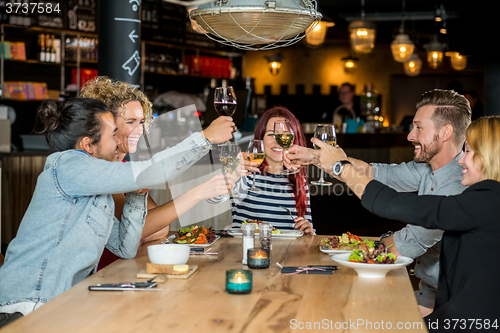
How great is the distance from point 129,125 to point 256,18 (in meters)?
1.01

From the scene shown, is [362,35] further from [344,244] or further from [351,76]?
[351,76]

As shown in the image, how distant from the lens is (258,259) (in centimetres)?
180

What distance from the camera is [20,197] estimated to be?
3854mm

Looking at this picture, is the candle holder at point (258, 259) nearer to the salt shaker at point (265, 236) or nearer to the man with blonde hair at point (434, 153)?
the salt shaker at point (265, 236)

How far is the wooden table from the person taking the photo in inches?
49.1

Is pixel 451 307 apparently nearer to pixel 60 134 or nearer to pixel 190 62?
pixel 60 134

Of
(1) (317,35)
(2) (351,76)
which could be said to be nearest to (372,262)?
(1) (317,35)

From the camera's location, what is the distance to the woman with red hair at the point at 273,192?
2953mm

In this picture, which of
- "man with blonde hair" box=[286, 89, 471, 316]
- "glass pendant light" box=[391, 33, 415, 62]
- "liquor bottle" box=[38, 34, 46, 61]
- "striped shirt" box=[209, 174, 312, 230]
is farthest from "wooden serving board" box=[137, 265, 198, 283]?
"glass pendant light" box=[391, 33, 415, 62]

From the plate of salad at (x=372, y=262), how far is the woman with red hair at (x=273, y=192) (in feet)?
3.83

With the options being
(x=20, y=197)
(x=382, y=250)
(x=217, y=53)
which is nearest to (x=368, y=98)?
(x=217, y=53)

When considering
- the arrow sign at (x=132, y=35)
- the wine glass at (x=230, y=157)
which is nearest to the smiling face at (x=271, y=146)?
the arrow sign at (x=132, y=35)

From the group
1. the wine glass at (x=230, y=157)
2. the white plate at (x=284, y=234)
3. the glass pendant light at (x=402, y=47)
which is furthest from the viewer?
the glass pendant light at (x=402, y=47)

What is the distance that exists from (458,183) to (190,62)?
6.52 metres
